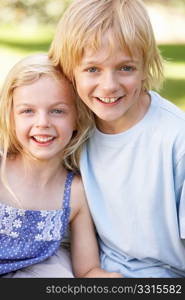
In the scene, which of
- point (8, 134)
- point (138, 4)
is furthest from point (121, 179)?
point (138, 4)

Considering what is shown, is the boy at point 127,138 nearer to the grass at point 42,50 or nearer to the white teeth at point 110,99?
the white teeth at point 110,99

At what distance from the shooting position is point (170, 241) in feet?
8.96

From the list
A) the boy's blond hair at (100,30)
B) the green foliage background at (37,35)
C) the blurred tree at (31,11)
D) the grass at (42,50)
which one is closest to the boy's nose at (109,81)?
the boy's blond hair at (100,30)

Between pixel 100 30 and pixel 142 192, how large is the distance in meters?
0.64

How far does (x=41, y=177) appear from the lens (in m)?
2.79

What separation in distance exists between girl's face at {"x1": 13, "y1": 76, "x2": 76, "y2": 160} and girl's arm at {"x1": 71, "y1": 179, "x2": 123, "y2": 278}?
213 mm

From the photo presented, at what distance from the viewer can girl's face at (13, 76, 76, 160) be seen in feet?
8.70

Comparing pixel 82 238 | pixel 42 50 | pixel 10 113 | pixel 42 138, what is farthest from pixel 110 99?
pixel 42 50

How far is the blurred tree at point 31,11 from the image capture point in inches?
370

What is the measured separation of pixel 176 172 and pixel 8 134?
2.23 ft

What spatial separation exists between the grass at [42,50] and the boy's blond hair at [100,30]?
104 inches

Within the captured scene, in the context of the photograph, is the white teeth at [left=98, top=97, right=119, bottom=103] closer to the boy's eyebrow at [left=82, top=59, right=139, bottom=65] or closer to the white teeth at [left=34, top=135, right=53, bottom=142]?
the boy's eyebrow at [left=82, top=59, right=139, bottom=65]

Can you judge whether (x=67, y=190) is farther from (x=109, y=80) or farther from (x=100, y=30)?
(x=100, y=30)

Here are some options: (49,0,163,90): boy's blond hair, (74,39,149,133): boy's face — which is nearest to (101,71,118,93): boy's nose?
(74,39,149,133): boy's face
